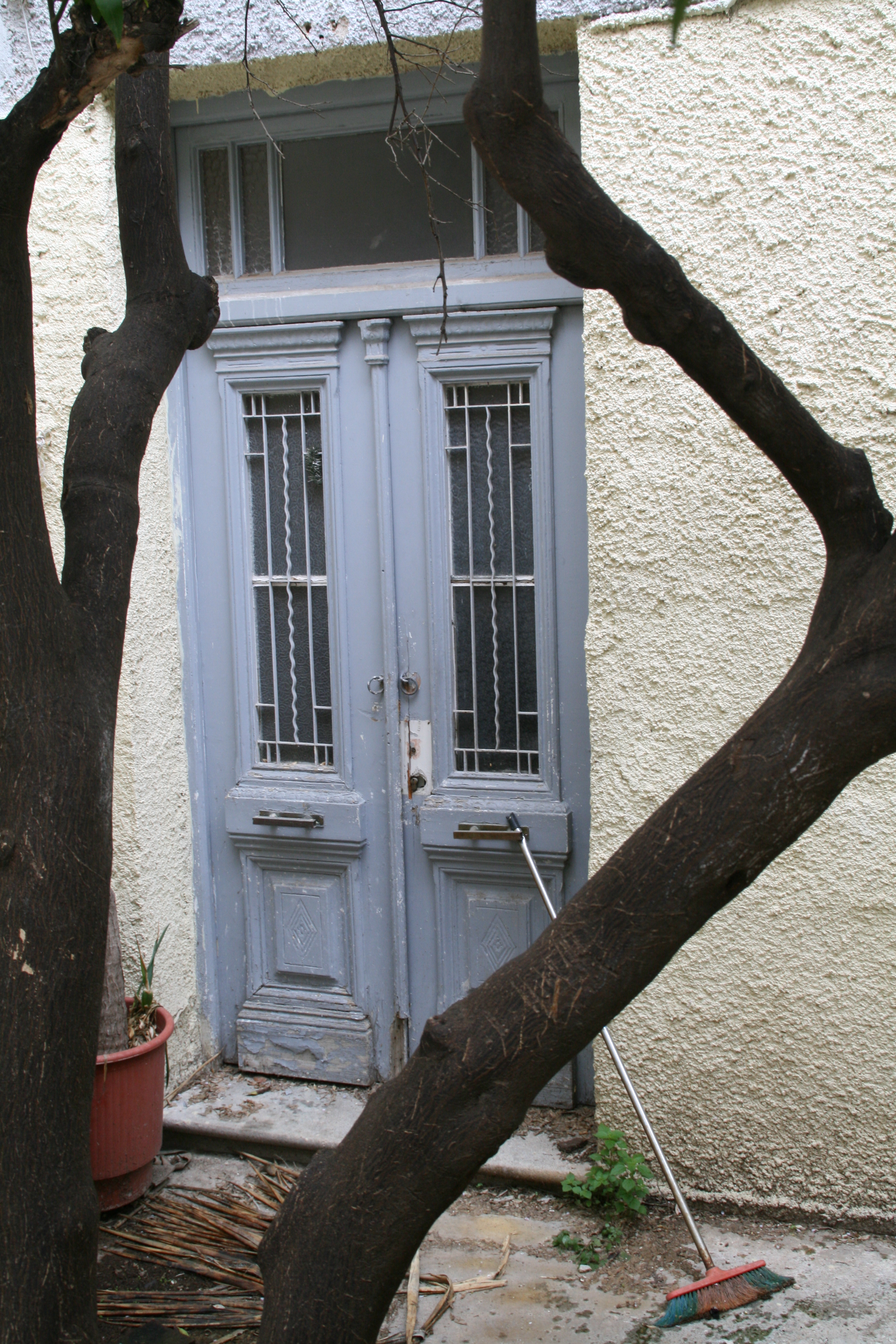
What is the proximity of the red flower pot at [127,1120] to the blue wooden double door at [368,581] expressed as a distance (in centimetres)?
60

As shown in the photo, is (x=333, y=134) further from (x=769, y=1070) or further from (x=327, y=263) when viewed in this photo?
(x=769, y=1070)

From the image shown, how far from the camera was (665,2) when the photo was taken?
9.70 feet

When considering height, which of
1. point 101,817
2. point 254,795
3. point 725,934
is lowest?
point 725,934

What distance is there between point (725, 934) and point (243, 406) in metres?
2.25

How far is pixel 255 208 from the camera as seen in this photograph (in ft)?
12.2

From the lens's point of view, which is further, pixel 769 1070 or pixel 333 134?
pixel 333 134

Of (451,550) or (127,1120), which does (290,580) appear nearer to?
(451,550)

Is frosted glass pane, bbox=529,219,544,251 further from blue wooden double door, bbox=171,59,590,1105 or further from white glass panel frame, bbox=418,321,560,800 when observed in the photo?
white glass panel frame, bbox=418,321,560,800

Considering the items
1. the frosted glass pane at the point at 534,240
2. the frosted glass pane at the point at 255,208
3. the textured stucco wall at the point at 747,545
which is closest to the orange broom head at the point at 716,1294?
the textured stucco wall at the point at 747,545

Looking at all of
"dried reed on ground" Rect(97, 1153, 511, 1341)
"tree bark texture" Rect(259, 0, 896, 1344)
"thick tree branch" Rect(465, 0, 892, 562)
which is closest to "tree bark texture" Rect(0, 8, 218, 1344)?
"tree bark texture" Rect(259, 0, 896, 1344)

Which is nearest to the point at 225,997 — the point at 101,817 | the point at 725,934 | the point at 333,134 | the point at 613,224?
the point at 725,934

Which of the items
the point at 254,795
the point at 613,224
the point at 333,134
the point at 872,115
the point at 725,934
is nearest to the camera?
the point at 613,224

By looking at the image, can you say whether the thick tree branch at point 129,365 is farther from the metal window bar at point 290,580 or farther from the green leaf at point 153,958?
the green leaf at point 153,958

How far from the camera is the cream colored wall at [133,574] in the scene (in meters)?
3.48
